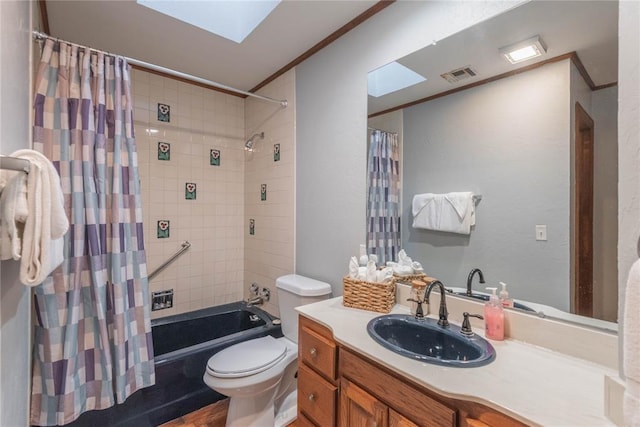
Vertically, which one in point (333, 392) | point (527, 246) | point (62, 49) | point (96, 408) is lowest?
point (96, 408)

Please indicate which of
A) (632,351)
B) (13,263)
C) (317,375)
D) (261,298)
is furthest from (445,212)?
(261,298)

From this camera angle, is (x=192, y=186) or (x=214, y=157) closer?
(x=192, y=186)

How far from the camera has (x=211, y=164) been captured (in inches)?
105

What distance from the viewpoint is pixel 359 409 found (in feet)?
3.41

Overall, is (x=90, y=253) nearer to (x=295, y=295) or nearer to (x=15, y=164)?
(x=15, y=164)

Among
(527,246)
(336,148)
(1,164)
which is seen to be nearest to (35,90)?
(1,164)

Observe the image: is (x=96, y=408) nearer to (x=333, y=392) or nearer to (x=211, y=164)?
(x=333, y=392)

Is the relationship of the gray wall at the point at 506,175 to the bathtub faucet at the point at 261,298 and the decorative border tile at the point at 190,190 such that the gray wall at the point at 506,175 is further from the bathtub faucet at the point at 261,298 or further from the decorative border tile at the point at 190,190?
the decorative border tile at the point at 190,190

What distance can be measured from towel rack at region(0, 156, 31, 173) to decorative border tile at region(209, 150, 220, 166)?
2.02m

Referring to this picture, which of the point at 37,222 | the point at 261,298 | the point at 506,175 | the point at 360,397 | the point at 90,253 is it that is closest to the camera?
the point at 37,222

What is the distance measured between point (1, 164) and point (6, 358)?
56 cm

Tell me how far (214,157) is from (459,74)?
84.0 inches

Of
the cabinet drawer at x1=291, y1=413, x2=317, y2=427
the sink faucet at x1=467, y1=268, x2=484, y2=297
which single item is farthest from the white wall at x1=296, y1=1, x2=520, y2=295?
the cabinet drawer at x1=291, y1=413, x2=317, y2=427

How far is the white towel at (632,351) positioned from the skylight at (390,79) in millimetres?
1161
